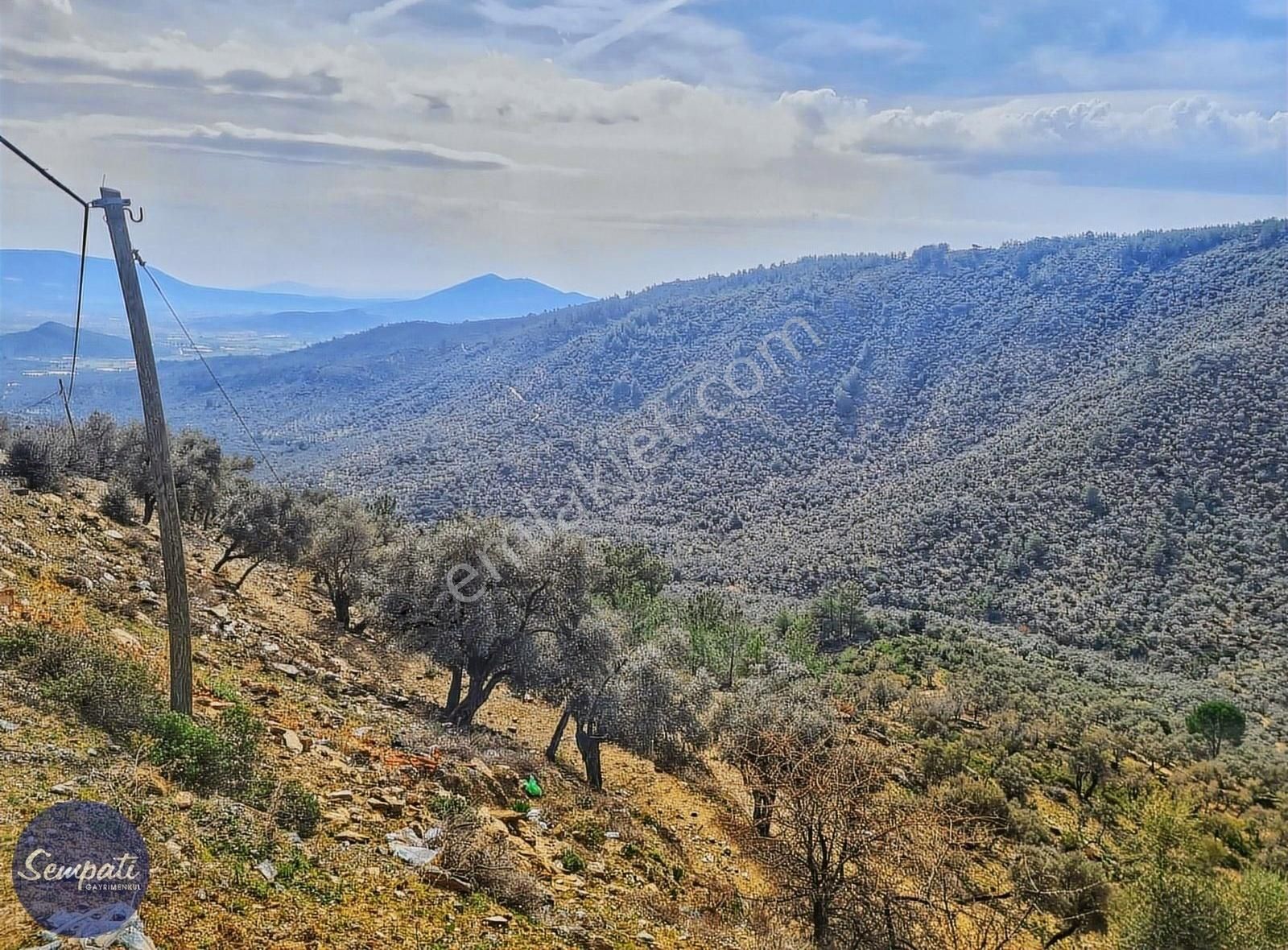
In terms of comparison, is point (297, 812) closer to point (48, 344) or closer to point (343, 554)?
point (343, 554)

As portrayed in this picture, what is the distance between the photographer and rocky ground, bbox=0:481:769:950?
5.71 meters

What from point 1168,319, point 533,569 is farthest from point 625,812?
point 1168,319

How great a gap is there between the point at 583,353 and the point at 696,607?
78169mm

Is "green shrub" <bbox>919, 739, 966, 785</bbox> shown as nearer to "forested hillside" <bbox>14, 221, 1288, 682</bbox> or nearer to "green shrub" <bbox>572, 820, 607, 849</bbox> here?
"green shrub" <bbox>572, 820, 607, 849</bbox>

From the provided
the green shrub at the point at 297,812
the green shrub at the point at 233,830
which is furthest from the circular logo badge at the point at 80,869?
the green shrub at the point at 297,812

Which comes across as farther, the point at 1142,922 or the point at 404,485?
the point at 404,485

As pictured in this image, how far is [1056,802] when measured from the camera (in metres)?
18.5

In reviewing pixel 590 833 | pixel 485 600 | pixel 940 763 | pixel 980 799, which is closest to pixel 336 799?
pixel 590 833

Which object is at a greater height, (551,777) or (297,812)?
(297,812)

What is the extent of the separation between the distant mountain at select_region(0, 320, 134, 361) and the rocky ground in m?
160

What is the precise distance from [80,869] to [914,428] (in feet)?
240

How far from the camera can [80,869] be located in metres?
4.99

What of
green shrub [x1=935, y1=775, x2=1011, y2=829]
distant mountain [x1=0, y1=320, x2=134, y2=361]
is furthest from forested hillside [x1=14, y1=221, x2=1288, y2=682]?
distant mountain [x1=0, y1=320, x2=134, y2=361]

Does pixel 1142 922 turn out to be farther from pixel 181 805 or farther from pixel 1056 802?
pixel 181 805
